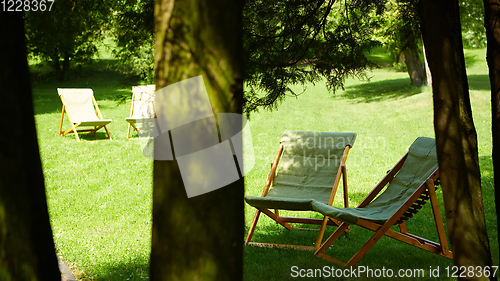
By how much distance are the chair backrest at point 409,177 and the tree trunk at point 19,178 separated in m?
2.49

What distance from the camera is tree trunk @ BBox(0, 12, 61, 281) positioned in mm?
2031

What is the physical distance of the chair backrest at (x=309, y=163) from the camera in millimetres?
4418

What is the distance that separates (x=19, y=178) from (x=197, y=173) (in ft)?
3.20

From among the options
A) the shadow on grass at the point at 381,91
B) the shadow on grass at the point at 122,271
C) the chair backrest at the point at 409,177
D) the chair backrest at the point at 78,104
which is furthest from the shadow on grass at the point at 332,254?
the shadow on grass at the point at 381,91

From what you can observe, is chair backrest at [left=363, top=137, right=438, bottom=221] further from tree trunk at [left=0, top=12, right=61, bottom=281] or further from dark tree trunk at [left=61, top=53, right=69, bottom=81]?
dark tree trunk at [left=61, top=53, right=69, bottom=81]

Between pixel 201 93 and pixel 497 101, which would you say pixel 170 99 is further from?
pixel 497 101

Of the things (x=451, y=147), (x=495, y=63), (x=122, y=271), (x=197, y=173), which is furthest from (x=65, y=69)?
(x=451, y=147)

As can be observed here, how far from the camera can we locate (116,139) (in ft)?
31.2

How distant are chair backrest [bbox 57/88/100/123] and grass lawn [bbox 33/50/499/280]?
492 mm

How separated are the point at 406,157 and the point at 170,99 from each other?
3.08 meters

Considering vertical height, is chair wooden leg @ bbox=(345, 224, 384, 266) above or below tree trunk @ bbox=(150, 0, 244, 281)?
below

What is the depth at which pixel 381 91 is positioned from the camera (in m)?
18.4

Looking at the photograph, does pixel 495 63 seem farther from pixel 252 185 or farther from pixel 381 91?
pixel 381 91

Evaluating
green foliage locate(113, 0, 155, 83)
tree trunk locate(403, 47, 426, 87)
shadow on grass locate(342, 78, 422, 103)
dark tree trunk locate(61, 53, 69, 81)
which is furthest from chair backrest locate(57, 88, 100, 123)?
dark tree trunk locate(61, 53, 69, 81)
